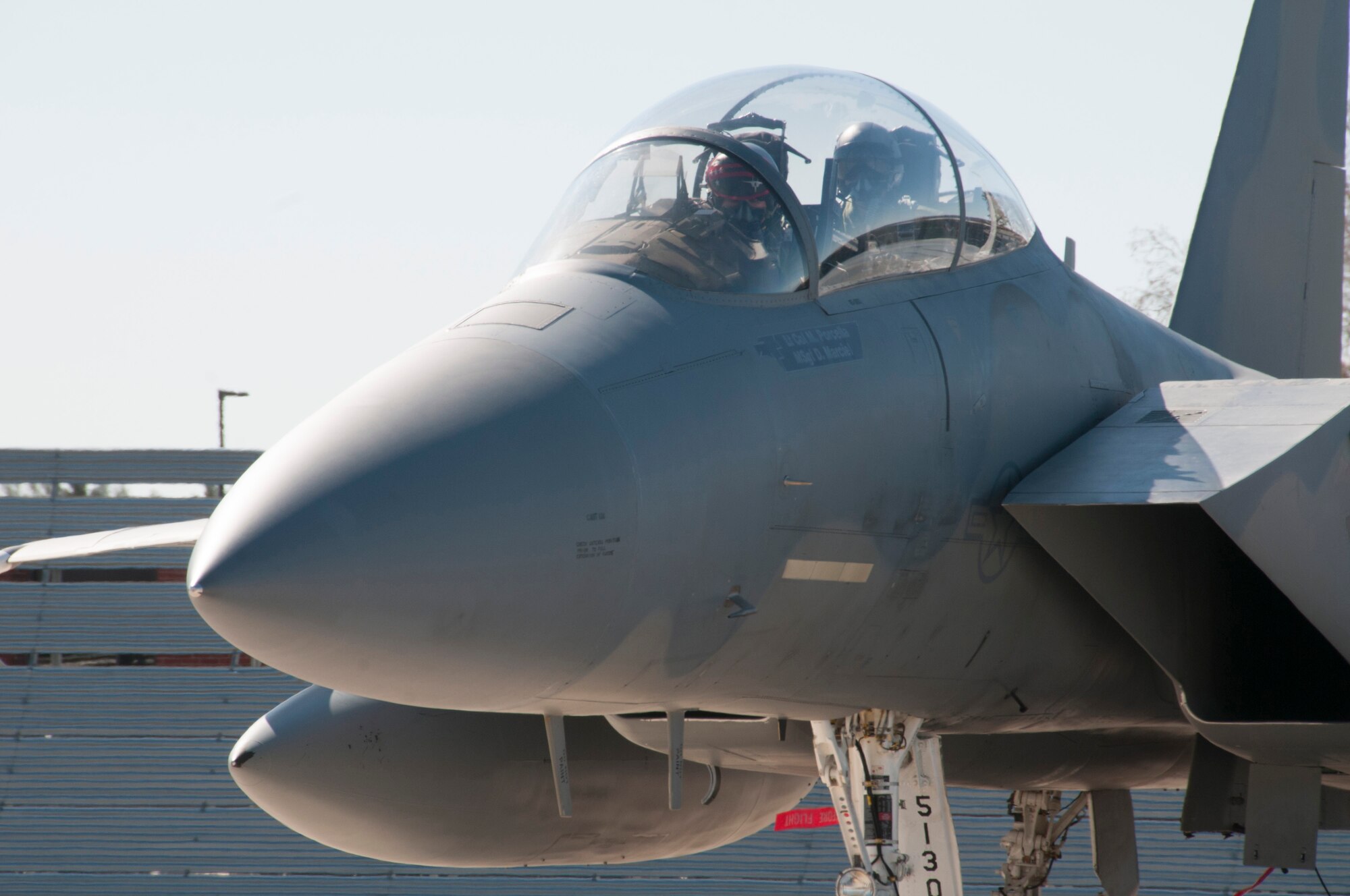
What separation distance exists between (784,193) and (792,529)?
101 centimetres

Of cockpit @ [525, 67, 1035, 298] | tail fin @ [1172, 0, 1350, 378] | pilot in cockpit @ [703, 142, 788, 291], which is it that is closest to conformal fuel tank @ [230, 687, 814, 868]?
cockpit @ [525, 67, 1035, 298]

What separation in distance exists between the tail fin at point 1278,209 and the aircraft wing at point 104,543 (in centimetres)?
544

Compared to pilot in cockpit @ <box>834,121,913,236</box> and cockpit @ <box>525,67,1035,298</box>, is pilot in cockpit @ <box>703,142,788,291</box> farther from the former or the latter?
pilot in cockpit @ <box>834,121,913,236</box>

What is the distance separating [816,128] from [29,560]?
4110 mm

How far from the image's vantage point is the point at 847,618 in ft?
12.8

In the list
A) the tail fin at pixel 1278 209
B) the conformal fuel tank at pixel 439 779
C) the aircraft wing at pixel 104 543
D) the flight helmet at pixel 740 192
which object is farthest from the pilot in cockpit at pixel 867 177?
the tail fin at pixel 1278 209

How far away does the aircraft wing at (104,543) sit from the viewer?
6.11 metres

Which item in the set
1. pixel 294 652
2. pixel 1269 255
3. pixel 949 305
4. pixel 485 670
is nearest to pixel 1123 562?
pixel 949 305

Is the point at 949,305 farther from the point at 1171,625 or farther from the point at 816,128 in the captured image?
the point at 1171,625

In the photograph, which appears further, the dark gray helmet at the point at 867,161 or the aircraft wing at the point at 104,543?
the aircraft wing at the point at 104,543

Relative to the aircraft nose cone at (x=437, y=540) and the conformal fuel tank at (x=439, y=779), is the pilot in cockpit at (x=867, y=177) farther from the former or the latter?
the conformal fuel tank at (x=439, y=779)

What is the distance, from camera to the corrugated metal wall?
1273 cm

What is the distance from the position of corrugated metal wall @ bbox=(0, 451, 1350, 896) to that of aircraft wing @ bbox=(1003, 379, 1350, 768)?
818 cm

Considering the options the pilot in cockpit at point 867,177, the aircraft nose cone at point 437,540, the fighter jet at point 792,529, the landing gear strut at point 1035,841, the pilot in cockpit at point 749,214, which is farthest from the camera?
the landing gear strut at point 1035,841
